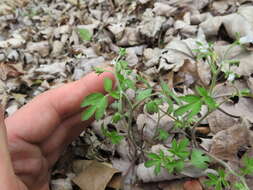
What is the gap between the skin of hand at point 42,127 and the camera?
57.2 inches

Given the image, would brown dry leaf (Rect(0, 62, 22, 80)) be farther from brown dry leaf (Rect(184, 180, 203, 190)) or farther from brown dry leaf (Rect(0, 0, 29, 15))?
brown dry leaf (Rect(184, 180, 203, 190))

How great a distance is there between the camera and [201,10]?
255 centimetres

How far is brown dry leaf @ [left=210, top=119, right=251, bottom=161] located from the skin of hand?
0.60m

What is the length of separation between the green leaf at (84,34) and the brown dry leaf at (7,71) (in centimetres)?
63

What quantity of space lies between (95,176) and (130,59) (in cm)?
94

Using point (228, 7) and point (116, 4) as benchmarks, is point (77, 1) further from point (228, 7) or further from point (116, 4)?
point (228, 7)

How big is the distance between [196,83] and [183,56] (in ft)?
0.81

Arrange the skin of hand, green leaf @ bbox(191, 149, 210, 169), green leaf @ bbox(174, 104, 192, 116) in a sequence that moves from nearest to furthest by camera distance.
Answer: green leaf @ bbox(174, 104, 192, 116) < green leaf @ bbox(191, 149, 210, 169) < the skin of hand

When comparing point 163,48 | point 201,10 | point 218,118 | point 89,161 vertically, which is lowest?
point 89,161

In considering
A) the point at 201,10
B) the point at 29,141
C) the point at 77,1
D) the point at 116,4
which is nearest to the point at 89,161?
the point at 29,141

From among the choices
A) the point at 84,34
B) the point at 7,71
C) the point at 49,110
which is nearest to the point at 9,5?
the point at 84,34

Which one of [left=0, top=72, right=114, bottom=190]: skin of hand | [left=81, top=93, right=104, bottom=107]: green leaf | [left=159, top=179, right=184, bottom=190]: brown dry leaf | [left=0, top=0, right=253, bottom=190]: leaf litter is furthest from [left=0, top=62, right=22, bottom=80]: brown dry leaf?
[left=159, top=179, right=184, bottom=190]: brown dry leaf

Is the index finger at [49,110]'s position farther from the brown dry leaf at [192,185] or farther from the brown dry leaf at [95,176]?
the brown dry leaf at [192,185]

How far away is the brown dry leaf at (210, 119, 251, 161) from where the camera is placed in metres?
1.52
